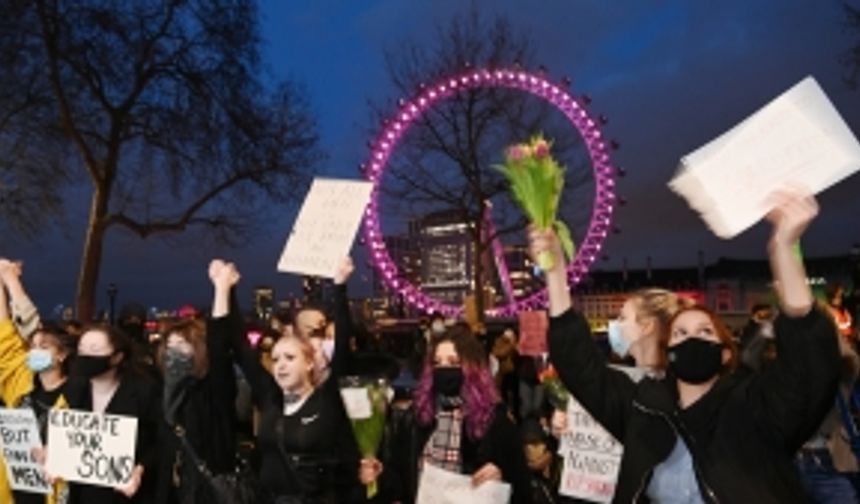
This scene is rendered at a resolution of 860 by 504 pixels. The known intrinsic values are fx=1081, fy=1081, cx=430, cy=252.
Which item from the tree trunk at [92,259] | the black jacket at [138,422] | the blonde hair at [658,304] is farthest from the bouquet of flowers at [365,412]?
the tree trunk at [92,259]

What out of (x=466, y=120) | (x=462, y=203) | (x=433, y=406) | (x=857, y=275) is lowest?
(x=433, y=406)

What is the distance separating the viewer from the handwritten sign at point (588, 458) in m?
5.41

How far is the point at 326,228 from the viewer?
18.9 feet

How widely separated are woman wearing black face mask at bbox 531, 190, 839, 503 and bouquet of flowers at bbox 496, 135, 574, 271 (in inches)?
2.4

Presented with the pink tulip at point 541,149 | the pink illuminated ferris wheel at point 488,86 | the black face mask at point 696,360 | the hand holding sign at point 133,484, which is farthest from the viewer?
the pink illuminated ferris wheel at point 488,86

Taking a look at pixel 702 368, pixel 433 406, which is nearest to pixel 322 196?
pixel 433 406

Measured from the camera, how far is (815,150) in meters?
3.13

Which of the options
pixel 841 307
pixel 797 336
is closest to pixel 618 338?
pixel 797 336

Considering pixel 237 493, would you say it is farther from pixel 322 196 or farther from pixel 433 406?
pixel 322 196

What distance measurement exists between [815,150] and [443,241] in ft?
124

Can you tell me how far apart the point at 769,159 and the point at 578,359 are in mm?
864

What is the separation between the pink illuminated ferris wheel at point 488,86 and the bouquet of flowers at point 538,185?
887 inches

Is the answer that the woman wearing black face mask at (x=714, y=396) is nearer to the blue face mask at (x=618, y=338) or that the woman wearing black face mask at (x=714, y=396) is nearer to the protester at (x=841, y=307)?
the blue face mask at (x=618, y=338)

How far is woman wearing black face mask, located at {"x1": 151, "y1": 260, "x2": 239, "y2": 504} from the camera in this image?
5.35 m
